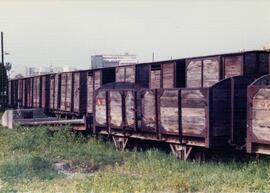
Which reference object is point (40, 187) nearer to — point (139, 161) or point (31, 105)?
point (139, 161)

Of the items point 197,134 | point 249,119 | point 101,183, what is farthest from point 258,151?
point 101,183

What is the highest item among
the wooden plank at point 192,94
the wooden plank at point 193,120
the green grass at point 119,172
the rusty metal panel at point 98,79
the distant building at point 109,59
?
the distant building at point 109,59

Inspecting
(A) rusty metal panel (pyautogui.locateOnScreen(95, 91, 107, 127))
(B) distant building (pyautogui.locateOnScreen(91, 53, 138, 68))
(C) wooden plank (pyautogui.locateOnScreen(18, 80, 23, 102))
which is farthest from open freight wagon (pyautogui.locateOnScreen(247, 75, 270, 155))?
(B) distant building (pyautogui.locateOnScreen(91, 53, 138, 68))

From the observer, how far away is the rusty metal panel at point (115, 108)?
14.2 metres

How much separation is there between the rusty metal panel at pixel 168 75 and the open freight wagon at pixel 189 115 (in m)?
4.33

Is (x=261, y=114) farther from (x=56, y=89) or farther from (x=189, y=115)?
(x=56, y=89)

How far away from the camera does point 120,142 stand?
14.6 metres

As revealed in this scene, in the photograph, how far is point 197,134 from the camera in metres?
11.0

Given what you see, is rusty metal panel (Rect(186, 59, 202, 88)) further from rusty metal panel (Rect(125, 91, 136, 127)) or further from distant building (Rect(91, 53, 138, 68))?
distant building (Rect(91, 53, 138, 68))

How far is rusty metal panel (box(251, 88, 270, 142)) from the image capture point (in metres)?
9.53

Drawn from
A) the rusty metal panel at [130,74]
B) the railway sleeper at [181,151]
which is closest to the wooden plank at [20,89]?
the rusty metal panel at [130,74]

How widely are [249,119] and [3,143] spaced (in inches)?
372

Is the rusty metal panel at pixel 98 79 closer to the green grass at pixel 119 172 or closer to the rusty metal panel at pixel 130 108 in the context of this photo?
the green grass at pixel 119 172

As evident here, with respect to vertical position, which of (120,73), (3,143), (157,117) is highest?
(120,73)
